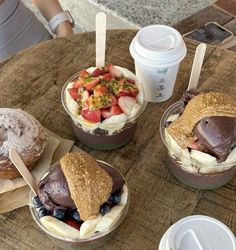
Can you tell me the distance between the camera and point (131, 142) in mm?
1663

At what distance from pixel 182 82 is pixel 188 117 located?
468 millimetres

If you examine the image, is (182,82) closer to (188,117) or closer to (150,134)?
(150,134)

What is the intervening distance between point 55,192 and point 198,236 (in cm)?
39

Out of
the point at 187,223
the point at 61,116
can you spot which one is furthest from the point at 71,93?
the point at 187,223

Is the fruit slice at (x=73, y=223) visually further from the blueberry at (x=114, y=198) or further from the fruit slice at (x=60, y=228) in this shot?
the blueberry at (x=114, y=198)

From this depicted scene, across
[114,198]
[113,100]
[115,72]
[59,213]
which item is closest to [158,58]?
[115,72]

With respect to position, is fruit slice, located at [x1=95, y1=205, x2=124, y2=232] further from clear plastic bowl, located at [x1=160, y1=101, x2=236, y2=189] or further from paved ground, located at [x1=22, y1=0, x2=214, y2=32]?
paved ground, located at [x1=22, y1=0, x2=214, y2=32]

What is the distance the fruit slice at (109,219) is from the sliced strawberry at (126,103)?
344mm

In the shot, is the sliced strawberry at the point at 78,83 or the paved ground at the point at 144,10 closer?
the sliced strawberry at the point at 78,83

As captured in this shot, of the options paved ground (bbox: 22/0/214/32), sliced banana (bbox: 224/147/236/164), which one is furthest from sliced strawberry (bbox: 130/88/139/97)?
paved ground (bbox: 22/0/214/32)

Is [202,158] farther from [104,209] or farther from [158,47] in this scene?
[158,47]

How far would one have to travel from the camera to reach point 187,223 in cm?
125

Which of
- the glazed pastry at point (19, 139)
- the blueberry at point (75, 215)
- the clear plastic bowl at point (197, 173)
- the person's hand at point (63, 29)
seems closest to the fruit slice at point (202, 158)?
the clear plastic bowl at point (197, 173)

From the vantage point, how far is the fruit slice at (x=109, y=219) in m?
1.29
